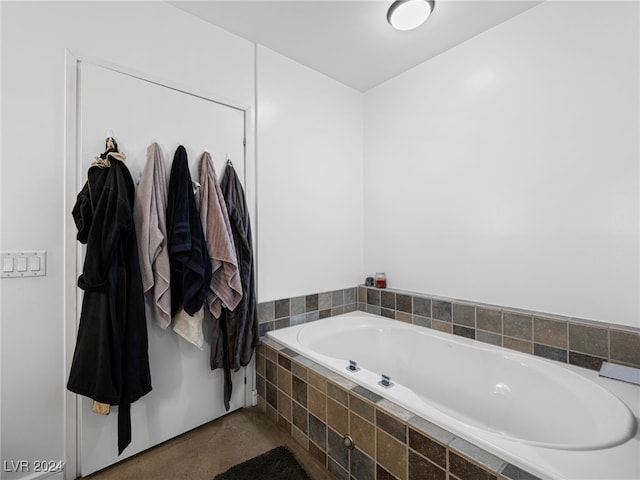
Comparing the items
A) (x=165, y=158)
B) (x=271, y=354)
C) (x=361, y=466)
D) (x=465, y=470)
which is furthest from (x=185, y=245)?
(x=465, y=470)

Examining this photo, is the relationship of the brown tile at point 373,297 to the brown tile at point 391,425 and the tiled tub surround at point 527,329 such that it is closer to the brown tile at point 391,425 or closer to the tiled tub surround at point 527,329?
the tiled tub surround at point 527,329

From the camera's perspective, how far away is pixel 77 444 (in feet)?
4.70

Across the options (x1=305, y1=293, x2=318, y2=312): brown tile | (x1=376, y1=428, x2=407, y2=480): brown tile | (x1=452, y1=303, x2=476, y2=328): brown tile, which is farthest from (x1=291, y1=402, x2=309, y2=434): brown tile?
(x1=452, y1=303, x2=476, y2=328): brown tile

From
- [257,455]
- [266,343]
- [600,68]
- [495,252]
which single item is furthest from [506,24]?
[257,455]

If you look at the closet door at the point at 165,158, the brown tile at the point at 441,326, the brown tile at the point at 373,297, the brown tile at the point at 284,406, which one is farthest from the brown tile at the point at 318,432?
the brown tile at the point at 373,297

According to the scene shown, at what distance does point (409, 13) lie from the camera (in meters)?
1.73

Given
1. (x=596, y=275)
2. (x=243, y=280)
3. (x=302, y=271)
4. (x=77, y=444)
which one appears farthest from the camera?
(x=302, y=271)

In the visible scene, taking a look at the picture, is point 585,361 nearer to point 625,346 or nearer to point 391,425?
point 625,346

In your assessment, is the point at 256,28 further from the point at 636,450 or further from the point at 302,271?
the point at 636,450

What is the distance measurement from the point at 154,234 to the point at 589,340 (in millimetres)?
2233

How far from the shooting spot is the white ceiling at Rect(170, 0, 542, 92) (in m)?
1.72

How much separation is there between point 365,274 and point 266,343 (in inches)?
46.5

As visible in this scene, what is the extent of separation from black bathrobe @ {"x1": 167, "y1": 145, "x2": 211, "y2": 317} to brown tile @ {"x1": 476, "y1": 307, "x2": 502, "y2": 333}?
5.42 feet

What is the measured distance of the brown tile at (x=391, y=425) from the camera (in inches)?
44.4
